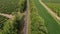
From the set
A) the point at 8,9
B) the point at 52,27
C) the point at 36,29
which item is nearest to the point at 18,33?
the point at 36,29

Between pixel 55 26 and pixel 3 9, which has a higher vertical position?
pixel 3 9

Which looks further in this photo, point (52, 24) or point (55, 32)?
point (52, 24)

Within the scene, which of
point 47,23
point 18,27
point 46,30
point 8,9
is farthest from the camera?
point 8,9

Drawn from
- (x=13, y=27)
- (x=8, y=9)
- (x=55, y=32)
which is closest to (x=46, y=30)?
(x=55, y=32)

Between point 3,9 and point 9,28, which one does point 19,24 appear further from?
point 3,9

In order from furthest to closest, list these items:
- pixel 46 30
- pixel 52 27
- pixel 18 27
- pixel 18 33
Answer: pixel 52 27 < pixel 46 30 < pixel 18 27 < pixel 18 33

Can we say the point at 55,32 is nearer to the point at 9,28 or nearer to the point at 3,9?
the point at 9,28

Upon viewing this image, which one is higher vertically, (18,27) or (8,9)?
(8,9)

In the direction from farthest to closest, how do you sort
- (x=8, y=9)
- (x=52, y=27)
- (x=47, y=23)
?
1. (x=8, y=9)
2. (x=47, y=23)
3. (x=52, y=27)

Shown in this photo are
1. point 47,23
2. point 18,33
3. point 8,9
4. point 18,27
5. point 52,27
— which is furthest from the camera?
point 8,9
